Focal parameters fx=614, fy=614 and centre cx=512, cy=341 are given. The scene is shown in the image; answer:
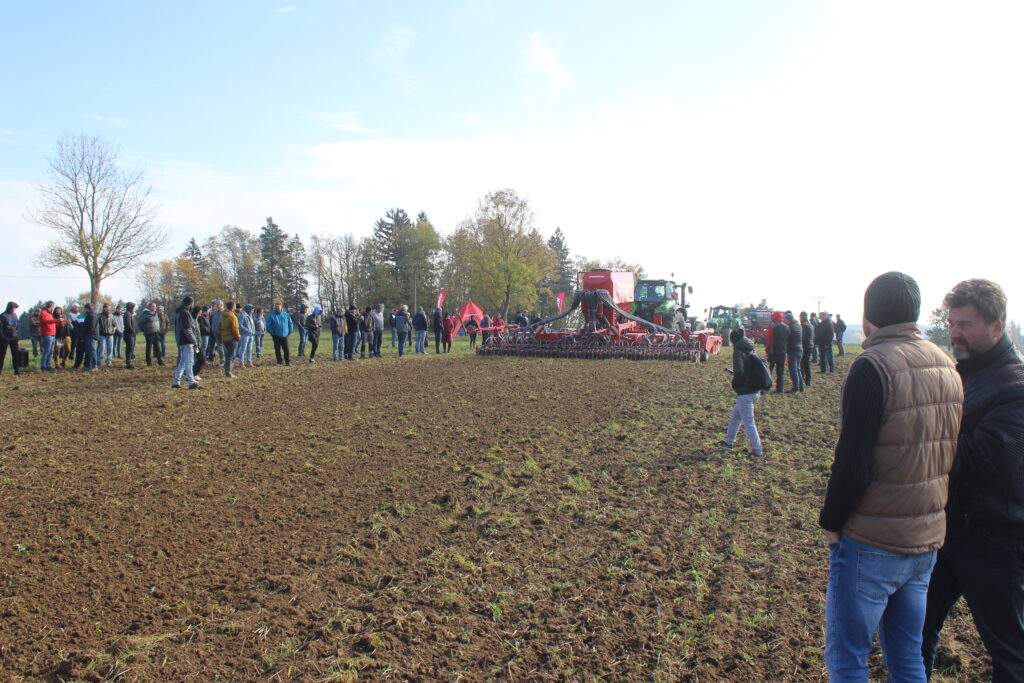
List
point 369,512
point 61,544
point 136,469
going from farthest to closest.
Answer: point 136,469
point 369,512
point 61,544

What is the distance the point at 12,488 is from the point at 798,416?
37.3 ft

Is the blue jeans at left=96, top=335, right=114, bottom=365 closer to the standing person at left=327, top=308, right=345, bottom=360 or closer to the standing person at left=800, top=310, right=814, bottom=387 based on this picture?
the standing person at left=327, top=308, right=345, bottom=360

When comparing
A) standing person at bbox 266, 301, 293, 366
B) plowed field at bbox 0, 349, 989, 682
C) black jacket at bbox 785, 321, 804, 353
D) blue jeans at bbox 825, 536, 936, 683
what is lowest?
plowed field at bbox 0, 349, 989, 682

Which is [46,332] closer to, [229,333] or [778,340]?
[229,333]

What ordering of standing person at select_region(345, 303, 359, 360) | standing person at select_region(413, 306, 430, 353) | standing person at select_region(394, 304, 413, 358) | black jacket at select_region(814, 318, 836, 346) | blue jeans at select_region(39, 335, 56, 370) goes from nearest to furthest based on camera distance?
blue jeans at select_region(39, 335, 56, 370) < black jacket at select_region(814, 318, 836, 346) < standing person at select_region(345, 303, 359, 360) < standing person at select_region(394, 304, 413, 358) < standing person at select_region(413, 306, 430, 353)

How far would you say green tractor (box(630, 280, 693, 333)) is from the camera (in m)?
22.7

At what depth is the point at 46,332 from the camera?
1527cm

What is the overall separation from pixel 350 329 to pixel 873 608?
18.2 meters

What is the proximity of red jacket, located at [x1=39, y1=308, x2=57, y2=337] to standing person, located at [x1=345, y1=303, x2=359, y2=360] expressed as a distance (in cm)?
745

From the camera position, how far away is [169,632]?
13.1ft

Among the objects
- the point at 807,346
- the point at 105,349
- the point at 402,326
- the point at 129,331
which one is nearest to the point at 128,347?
the point at 129,331

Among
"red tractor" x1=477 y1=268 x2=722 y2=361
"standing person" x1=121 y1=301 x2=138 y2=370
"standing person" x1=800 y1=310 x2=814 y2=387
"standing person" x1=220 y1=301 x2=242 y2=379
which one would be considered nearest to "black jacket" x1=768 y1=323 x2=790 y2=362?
"standing person" x1=800 y1=310 x2=814 y2=387

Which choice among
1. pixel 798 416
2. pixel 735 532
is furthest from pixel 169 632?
pixel 798 416

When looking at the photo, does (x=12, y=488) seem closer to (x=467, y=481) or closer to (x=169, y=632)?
(x=169, y=632)
